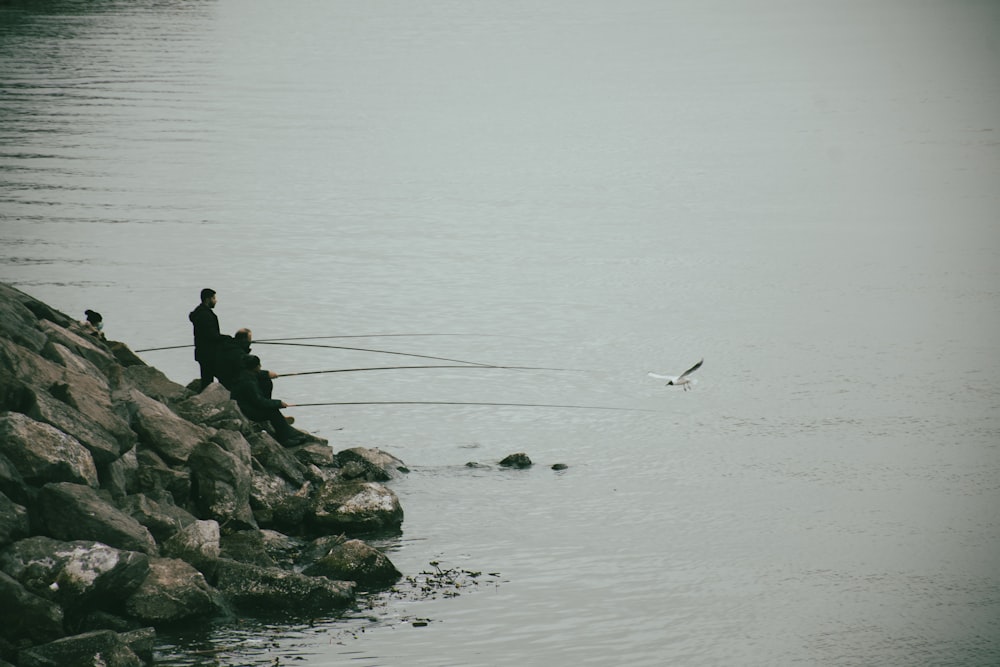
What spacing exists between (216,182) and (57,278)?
16504 mm

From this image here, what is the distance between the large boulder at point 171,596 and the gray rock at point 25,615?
3.59 feet

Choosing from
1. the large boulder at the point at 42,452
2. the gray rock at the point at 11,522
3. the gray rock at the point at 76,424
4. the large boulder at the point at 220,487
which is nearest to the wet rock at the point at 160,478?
the large boulder at the point at 220,487

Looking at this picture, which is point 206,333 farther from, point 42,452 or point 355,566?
point 42,452

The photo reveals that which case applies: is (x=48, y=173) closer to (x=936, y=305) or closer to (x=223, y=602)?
(x=936, y=305)

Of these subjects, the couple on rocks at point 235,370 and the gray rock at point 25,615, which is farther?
the couple on rocks at point 235,370

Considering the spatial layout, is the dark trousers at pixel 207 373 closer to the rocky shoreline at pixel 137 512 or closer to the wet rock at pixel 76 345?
the rocky shoreline at pixel 137 512

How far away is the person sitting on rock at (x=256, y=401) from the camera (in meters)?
19.4

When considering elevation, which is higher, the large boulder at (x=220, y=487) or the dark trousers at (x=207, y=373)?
the dark trousers at (x=207, y=373)

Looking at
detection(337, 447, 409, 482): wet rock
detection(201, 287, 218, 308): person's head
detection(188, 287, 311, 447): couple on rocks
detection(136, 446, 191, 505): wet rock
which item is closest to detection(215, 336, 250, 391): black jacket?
detection(188, 287, 311, 447): couple on rocks

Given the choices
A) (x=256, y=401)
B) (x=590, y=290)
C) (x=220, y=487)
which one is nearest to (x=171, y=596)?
(x=220, y=487)

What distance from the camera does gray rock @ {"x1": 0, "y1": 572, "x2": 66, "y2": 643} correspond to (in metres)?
12.8

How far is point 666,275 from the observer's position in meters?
41.4

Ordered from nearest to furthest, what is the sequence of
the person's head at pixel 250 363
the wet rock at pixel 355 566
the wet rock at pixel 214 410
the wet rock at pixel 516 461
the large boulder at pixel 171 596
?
the large boulder at pixel 171 596
the wet rock at pixel 355 566
the wet rock at pixel 214 410
the person's head at pixel 250 363
the wet rock at pixel 516 461

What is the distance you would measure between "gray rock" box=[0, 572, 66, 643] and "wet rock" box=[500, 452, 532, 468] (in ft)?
34.0
